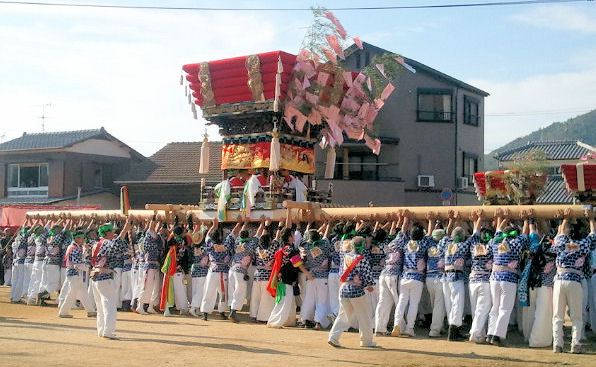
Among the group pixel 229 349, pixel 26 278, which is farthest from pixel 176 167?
pixel 229 349

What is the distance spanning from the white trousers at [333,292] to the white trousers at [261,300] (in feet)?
4.14

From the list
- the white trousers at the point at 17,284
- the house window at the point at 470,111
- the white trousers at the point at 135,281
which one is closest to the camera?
the white trousers at the point at 135,281

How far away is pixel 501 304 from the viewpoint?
9.96m

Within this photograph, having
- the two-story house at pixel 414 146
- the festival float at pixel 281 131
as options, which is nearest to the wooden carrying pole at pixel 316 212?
the festival float at pixel 281 131

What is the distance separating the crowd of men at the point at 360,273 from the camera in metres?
9.79

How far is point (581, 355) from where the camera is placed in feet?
30.1

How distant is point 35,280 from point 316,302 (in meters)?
8.08

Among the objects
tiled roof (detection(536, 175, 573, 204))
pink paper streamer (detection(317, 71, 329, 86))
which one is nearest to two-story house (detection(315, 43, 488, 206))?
tiled roof (detection(536, 175, 573, 204))

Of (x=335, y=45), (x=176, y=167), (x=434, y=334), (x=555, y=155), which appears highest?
(x=555, y=155)

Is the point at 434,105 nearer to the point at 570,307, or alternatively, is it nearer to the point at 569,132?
the point at 570,307

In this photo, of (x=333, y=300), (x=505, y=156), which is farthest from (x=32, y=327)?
(x=505, y=156)

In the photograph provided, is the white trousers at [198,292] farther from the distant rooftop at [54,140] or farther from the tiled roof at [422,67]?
the distant rooftop at [54,140]

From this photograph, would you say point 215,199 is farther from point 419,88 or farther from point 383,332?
point 419,88

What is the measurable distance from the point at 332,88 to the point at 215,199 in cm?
352
